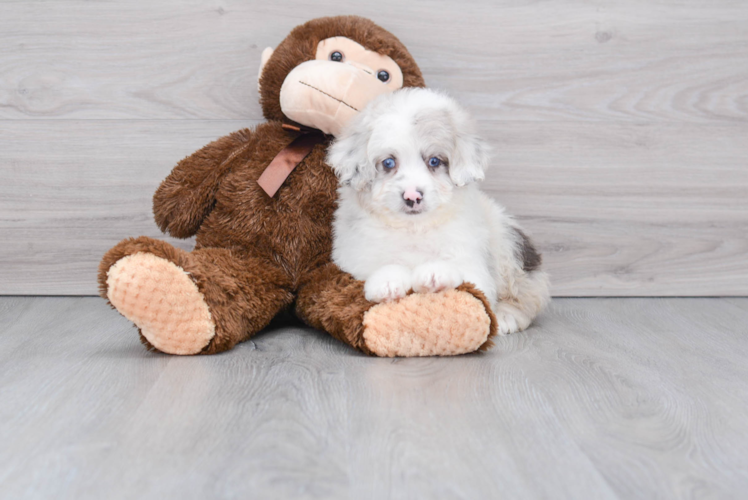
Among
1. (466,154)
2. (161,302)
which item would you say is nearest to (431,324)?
(466,154)

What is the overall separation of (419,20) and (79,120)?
0.88 metres

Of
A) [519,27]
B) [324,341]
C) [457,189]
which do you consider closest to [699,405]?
[457,189]

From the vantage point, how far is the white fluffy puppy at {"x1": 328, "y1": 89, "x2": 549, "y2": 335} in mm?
1138

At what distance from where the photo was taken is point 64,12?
5.20 ft

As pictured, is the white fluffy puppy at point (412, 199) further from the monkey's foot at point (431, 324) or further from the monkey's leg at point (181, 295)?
the monkey's leg at point (181, 295)

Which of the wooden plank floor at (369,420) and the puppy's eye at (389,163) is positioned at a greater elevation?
the puppy's eye at (389,163)

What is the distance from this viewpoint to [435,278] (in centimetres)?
111

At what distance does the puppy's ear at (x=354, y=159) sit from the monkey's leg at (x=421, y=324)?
214mm

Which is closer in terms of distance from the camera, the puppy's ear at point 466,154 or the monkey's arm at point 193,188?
the puppy's ear at point 466,154

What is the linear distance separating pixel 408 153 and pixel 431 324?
1.00ft

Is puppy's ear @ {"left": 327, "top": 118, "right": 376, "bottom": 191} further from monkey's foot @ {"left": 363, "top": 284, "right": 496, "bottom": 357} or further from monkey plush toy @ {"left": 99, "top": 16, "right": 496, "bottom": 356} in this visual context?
monkey's foot @ {"left": 363, "top": 284, "right": 496, "bottom": 357}

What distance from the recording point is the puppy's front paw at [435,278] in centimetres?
112

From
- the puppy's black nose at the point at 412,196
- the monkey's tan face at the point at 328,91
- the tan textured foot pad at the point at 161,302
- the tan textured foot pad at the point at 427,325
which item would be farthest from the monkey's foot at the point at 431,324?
the monkey's tan face at the point at 328,91

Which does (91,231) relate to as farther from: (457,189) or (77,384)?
(457,189)
